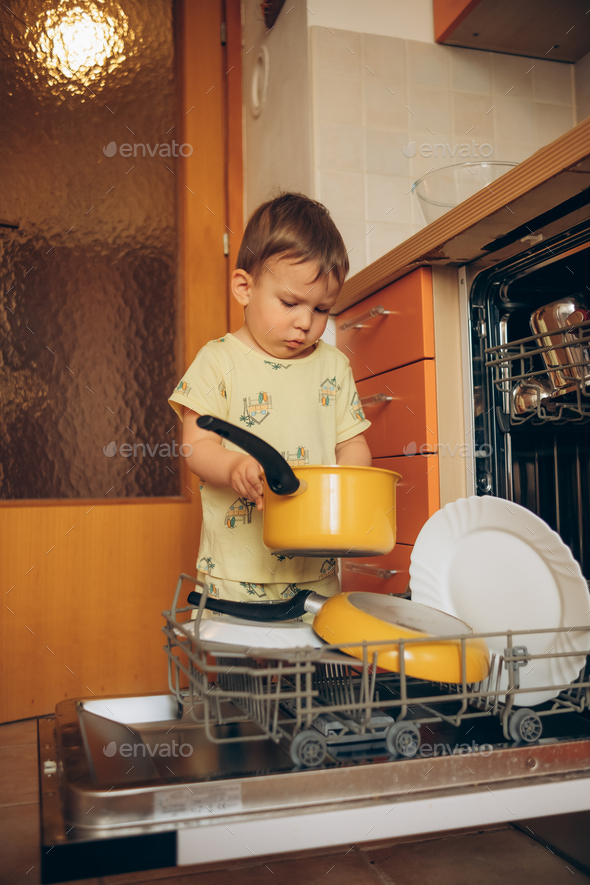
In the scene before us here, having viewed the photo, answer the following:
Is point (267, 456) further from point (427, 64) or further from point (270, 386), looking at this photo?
point (427, 64)

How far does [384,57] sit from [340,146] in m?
0.25

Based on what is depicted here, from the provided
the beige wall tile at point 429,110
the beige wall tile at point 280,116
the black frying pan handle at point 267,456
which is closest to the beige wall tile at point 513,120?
the beige wall tile at point 429,110

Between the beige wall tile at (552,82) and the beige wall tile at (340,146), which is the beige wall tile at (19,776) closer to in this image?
the beige wall tile at (340,146)

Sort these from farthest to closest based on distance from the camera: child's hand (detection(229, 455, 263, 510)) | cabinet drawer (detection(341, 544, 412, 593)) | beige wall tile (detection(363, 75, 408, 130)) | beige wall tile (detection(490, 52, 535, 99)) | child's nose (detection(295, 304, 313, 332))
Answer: beige wall tile (detection(490, 52, 535, 99)), beige wall tile (detection(363, 75, 408, 130)), cabinet drawer (detection(341, 544, 412, 593)), child's nose (detection(295, 304, 313, 332)), child's hand (detection(229, 455, 263, 510))

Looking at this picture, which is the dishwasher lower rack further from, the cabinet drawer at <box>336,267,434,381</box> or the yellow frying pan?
the cabinet drawer at <box>336,267,434,381</box>

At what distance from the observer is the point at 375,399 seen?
3.92ft

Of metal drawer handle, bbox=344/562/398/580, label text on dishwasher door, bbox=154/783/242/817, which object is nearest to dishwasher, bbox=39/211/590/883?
label text on dishwasher door, bbox=154/783/242/817

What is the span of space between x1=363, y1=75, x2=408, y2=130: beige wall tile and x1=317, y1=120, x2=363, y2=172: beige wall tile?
49 millimetres

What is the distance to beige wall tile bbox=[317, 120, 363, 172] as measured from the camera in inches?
61.6

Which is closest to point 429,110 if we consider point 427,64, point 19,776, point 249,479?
point 427,64

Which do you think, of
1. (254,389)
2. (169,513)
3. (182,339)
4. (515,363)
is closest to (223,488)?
(254,389)

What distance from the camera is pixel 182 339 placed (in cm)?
170

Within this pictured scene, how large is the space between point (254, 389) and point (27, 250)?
2.85 ft

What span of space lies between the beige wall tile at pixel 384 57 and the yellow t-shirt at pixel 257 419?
2.92 feet
